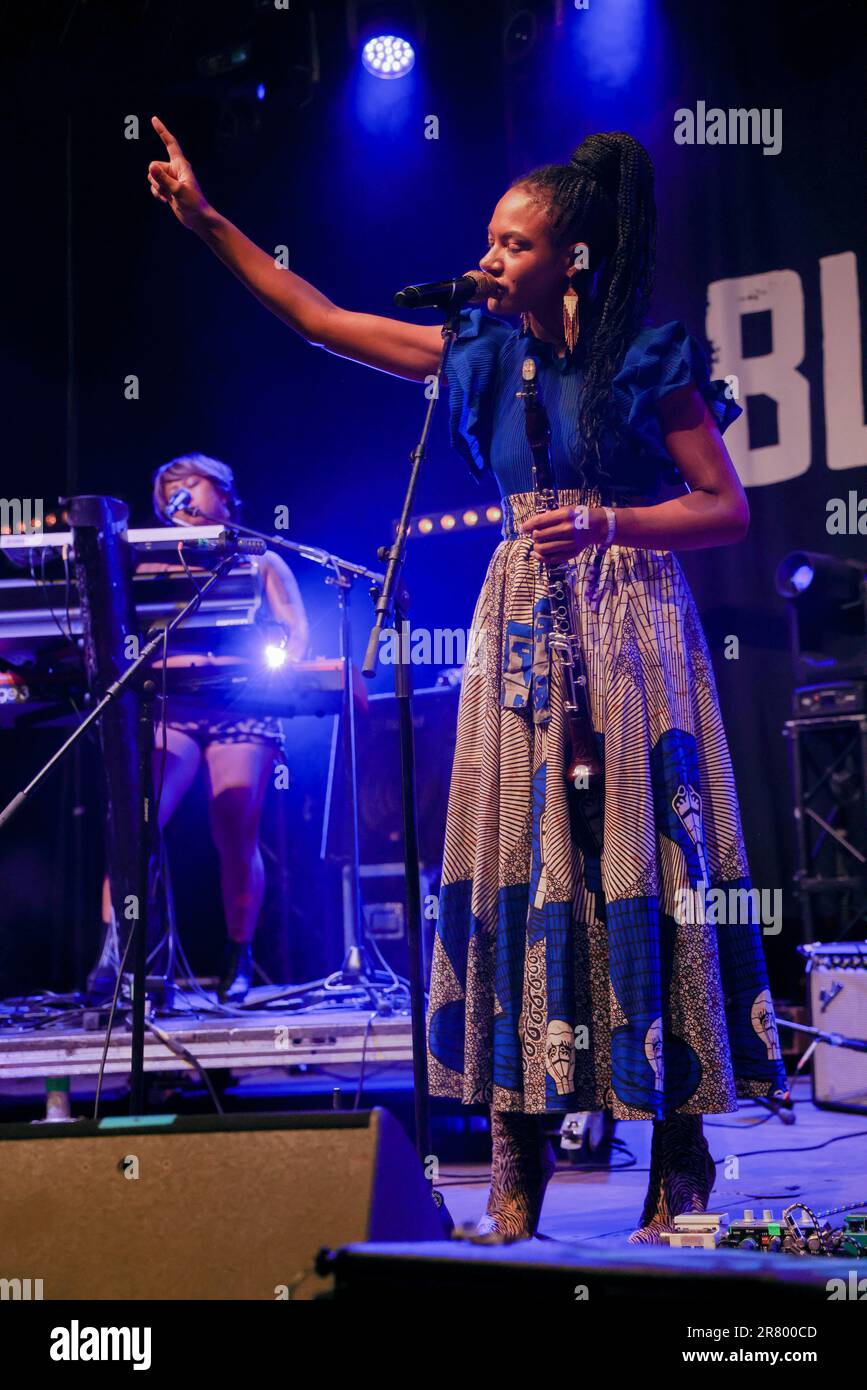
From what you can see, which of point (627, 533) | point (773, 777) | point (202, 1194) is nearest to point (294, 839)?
point (773, 777)

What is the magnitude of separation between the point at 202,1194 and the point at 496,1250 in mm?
488

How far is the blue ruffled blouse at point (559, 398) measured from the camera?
2.38 metres

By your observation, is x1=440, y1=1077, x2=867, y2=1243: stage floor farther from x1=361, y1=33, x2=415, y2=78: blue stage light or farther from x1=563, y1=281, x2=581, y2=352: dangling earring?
x1=361, y1=33, x2=415, y2=78: blue stage light

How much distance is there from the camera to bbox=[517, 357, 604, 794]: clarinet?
230 cm

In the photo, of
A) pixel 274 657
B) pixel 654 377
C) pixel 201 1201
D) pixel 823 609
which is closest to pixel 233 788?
pixel 274 657

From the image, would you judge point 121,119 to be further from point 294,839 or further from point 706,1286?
point 706,1286

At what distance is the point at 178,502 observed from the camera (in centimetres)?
567

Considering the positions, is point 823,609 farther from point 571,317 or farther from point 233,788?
point 571,317

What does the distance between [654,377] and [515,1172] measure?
142cm

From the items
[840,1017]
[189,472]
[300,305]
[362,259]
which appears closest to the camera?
[300,305]

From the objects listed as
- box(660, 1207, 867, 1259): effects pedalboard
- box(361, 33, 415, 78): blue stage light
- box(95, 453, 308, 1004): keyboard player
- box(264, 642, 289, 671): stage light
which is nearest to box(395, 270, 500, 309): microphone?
box(660, 1207, 867, 1259): effects pedalboard

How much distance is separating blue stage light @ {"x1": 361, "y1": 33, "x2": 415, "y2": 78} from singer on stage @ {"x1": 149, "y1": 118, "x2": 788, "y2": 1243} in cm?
472

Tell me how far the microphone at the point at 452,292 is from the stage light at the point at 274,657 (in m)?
2.23

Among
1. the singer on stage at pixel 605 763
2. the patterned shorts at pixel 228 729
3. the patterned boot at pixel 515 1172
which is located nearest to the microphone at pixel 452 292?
the singer on stage at pixel 605 763
